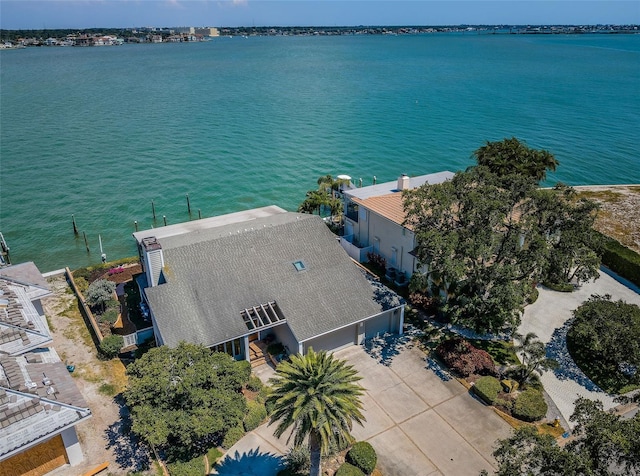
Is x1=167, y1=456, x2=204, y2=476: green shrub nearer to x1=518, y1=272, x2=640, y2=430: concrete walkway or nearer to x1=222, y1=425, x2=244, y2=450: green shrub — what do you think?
x1=222, y1=425, x2=244, y2=450: green shrub

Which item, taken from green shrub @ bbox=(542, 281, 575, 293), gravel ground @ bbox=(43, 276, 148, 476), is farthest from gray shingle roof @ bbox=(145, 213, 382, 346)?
green shrub @ bbox=(542, 281, 575, 293)

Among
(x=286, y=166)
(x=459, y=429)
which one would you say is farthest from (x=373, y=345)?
(x=286, y=166)

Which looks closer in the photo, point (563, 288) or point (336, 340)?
point (336, 340)

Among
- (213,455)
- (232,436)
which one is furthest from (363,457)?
(213,455)

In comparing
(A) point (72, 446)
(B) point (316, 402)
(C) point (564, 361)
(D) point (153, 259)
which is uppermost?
(B) point (316, 402)

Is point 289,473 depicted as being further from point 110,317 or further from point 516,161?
point 516,161

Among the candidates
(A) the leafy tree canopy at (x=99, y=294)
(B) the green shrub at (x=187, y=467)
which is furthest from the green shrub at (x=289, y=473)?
(A) the leafy tree canopy at (x=99, y=294)

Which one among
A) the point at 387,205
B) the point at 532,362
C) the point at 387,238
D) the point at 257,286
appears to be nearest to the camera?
the point at 532,362
